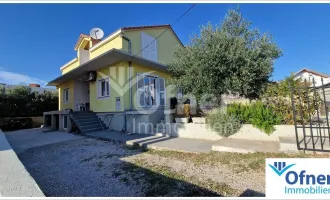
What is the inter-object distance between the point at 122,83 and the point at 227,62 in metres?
6.37

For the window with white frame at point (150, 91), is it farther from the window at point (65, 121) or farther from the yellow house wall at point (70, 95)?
the yellow house wall at point (70, 95)

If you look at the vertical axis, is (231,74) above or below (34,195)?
above

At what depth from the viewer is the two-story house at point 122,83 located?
34.9ft

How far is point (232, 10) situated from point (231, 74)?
4.23 meters

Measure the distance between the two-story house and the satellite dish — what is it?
844 millimetres

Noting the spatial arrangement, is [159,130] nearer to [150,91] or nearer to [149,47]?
[150,91]

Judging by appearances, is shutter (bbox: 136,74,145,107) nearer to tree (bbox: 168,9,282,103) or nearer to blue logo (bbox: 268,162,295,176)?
tree (bbox: 168,9,282,103)

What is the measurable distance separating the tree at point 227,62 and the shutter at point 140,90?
11.4 ft

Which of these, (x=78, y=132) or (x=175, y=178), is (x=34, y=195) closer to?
(x=175, y=178)

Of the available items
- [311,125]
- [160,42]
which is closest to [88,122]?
[160,42]

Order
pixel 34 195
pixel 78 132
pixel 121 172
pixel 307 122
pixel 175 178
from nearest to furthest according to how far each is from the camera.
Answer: pixel 34 195, pixel 175 178, pixel 121 172, pixel 307 122, pixel 78 132

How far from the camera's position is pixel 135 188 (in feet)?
11.4

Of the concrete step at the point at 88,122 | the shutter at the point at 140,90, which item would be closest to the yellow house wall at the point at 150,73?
the shutter at the point at 140,90

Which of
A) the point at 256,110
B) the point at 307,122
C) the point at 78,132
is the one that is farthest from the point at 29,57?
the point at 307,122
